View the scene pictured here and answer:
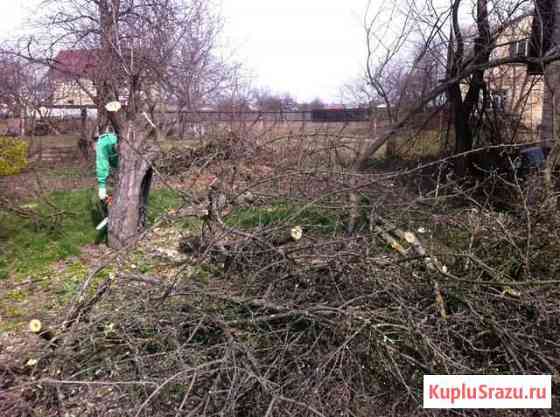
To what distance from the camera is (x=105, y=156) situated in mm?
5863

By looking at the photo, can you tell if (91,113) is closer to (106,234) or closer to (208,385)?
(106,234)

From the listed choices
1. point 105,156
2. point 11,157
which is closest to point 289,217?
point 105,156

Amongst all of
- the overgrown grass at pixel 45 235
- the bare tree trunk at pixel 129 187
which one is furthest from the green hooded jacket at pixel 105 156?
the overgrown grass at pixel 45 235

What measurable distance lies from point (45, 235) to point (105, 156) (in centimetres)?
118

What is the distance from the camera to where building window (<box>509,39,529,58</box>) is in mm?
6457

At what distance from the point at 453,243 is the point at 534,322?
2.82 feet

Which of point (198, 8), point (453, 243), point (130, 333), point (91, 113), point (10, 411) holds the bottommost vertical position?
point (10, 411)

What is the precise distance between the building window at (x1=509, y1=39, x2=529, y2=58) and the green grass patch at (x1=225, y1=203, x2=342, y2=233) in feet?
14.2

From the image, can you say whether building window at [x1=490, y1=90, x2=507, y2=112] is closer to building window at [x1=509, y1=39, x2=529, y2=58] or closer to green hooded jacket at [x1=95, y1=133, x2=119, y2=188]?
building window at [x1=509, y1=39, x2=529, y2=58]

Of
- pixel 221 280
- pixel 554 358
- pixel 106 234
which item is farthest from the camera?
pixel 106 234

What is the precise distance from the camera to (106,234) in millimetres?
5855

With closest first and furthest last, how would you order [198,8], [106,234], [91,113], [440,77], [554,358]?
[554,358] < [106,234] < [440,77] < [198,8] < [91,113]

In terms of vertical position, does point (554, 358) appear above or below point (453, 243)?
below

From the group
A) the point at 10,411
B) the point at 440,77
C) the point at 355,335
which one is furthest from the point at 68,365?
the point at 440,77
